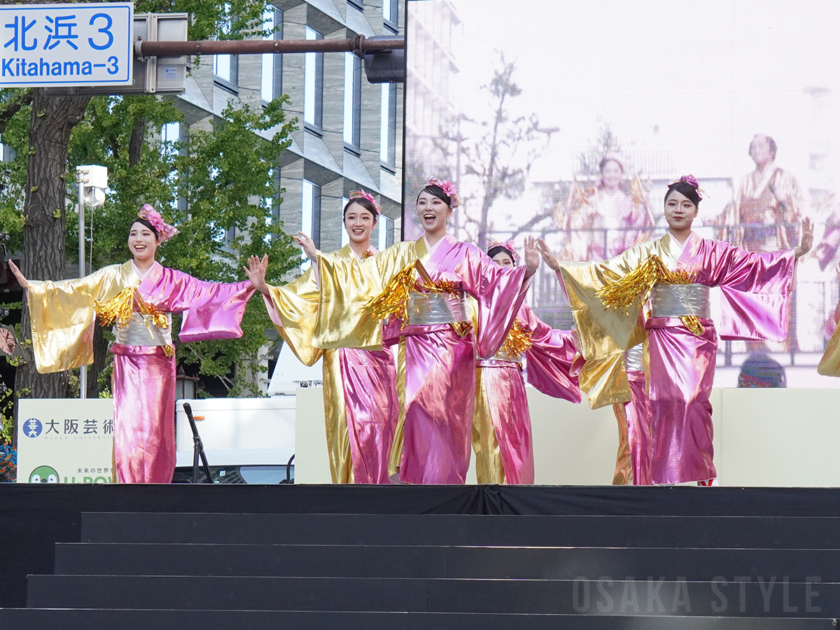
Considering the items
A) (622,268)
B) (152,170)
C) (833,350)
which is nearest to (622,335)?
(622,268)

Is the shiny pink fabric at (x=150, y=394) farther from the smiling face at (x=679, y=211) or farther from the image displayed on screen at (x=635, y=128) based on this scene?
the smiling face at (x=679, y=211)

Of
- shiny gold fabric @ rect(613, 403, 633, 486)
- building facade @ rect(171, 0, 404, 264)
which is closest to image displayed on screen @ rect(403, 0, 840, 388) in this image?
shiny gold fabric @ rect(613, 403, 633, 486)

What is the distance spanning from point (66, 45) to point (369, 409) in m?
3.64

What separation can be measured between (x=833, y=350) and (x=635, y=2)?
2676 mm

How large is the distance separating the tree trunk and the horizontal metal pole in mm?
768

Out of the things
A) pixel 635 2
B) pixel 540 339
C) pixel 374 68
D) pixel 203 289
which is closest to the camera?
pixel 203 289

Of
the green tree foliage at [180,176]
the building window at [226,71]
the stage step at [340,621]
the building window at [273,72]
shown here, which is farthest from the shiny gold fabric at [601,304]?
the building window at [273,72]

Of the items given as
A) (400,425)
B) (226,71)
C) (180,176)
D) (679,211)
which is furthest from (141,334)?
(226,71)

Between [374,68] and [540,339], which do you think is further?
[374,68]

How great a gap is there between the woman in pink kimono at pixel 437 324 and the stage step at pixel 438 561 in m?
1.16

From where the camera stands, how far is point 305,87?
875 inches

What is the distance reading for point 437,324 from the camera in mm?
5609

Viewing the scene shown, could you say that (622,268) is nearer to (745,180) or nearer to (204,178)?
(745,180)

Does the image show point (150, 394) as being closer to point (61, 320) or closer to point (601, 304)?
point (61, 320)
